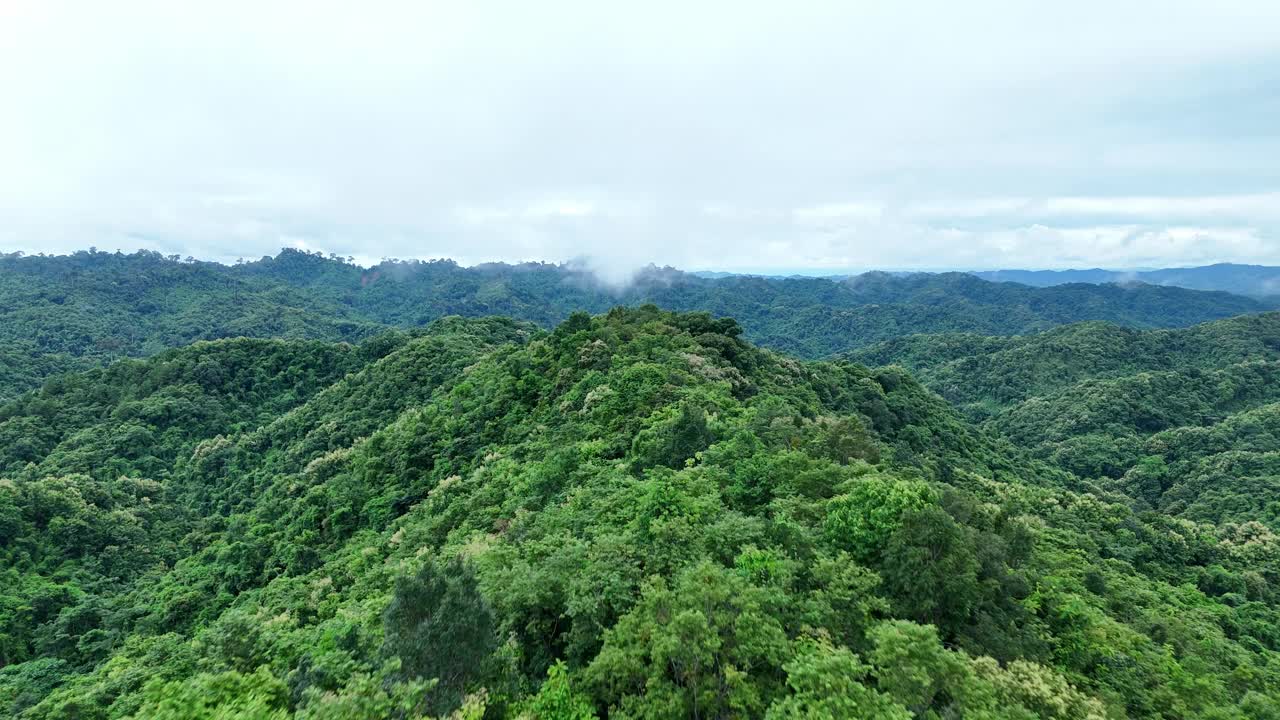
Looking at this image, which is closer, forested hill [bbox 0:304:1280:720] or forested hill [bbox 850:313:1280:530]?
forested hill [bbox 0:304:1280:720]

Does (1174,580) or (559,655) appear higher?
(559,655)

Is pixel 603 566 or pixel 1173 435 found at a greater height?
pixel 603 566

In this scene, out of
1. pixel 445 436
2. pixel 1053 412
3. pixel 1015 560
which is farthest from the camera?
pixel 1053 412

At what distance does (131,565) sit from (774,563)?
7338cm

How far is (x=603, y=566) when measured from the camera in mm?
21438

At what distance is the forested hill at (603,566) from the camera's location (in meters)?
15.9

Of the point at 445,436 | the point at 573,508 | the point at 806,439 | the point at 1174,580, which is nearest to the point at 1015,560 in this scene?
the point at 806,439

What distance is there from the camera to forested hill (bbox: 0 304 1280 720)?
52.3 feet

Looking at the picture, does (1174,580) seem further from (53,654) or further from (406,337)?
(406,337)

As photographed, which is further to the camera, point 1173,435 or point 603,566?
point 1173,435

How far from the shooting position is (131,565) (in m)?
63.3

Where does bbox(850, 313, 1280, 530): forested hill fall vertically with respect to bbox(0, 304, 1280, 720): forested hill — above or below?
below

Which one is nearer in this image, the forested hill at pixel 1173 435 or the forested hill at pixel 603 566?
the forested hill at pixel 603 566

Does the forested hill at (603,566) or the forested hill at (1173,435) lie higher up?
the forested hill at (603,566)
